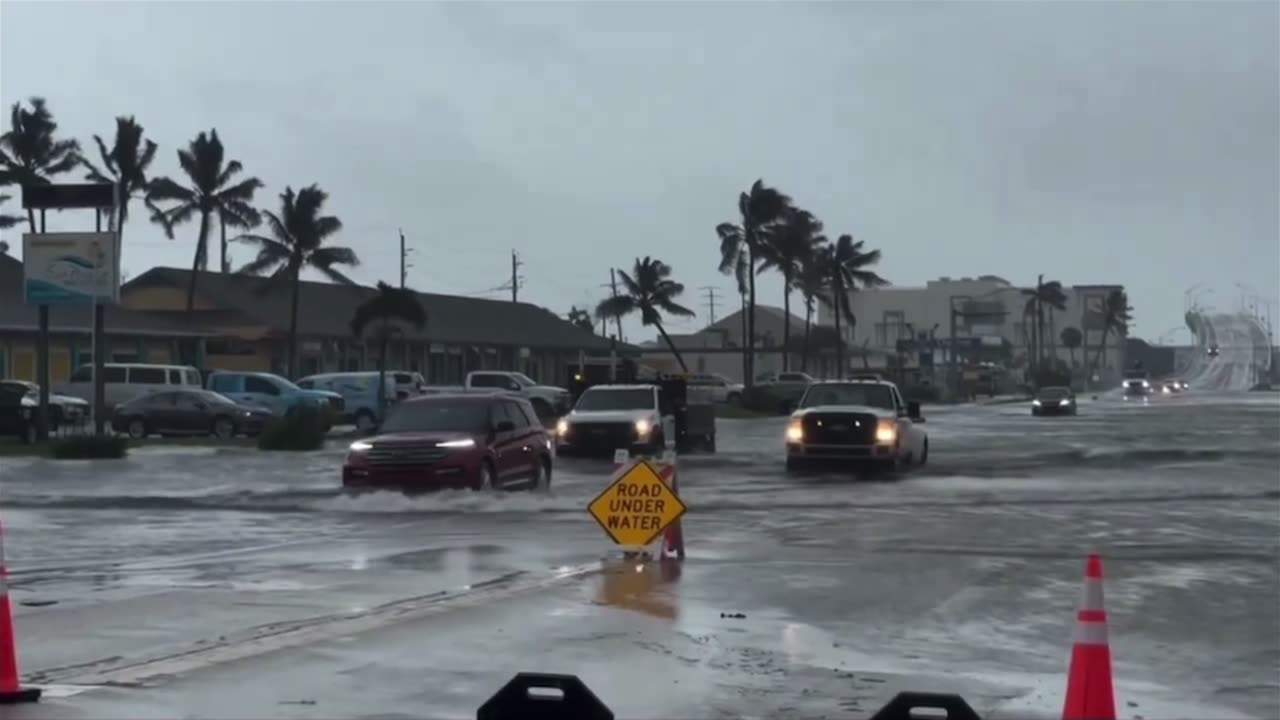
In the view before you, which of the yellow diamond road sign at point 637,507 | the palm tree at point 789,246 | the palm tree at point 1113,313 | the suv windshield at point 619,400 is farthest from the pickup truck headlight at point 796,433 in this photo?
the palm tree at point 1113,313

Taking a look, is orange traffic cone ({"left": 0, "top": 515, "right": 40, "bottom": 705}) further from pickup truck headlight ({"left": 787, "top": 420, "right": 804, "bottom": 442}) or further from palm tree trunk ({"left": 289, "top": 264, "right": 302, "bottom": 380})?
palm tree trunk ({"left": 289, "top": 264, "right": 302, "bottom": 380})

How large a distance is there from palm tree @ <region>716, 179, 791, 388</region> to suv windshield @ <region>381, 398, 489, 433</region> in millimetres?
66335

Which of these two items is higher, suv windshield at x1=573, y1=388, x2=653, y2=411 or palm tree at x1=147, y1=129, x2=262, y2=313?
palm tree at x1=147, y1=129, x2=262, y2=313

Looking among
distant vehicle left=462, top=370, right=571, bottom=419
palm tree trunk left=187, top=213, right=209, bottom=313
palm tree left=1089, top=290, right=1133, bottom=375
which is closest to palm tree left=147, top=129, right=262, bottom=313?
palm tree trunk left=187, top=213, right=209, bottom=313

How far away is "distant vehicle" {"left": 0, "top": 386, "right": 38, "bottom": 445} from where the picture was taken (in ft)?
140

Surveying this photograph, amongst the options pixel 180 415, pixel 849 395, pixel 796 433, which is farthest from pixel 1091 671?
pixel 180 415

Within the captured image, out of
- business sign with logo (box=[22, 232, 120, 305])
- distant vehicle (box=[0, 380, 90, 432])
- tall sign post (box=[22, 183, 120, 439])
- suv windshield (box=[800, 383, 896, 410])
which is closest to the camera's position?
suv windshield (box=[800, 383, 896, 410])

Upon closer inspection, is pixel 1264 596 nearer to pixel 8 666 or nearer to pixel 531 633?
pixel 531 633

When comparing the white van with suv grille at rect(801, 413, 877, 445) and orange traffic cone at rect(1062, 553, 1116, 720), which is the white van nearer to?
suv grille at rect(801, 413, 877, 445)

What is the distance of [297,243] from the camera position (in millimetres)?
76000

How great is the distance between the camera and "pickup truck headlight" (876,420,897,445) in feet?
108

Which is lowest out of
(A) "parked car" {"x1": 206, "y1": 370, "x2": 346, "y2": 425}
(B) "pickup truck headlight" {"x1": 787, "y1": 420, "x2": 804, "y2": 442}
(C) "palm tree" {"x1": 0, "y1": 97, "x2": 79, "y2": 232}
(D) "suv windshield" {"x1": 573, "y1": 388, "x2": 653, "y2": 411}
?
(B) "pickup truck headlight" {"x1": 787, "y1": 420, "x2": 804, "y2": 442}

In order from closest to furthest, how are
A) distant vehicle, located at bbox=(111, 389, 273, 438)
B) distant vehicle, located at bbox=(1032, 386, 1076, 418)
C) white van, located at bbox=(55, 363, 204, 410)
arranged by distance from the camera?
distant vehicle, located at bbox=(111, 389, 273, 438) → white van, located at bbox=(55, 363, 204, 410) → distant vehicle, located at bbox=(1032, 386, 1076, 418)

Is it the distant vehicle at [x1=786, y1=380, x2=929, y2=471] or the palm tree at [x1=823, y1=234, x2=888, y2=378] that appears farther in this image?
the palm tree at [x1=823, y1=234, x2=888, y2=378]
